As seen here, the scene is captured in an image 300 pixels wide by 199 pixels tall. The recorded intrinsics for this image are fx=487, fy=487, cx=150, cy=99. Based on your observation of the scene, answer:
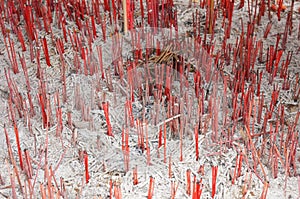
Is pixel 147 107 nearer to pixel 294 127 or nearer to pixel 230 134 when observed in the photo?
pixel 230 134

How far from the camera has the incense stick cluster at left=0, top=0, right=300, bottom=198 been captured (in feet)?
6.53

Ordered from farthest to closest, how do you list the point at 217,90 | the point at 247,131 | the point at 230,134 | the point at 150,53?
the point at 150,53 < the point at 217,90 < the point at 230,134 < the point at 247,131

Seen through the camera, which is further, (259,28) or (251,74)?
(259,28)

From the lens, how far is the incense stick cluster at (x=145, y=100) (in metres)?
1.99

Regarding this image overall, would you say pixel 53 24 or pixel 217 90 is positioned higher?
pixel 53 24

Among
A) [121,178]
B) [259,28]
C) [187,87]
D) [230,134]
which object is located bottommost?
[121,178]

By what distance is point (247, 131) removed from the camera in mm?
1983

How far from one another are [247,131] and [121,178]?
55 centimetres

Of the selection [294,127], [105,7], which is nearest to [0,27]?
[105,7]

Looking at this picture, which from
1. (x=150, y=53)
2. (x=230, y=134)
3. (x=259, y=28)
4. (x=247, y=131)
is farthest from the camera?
(x=259, y=28)

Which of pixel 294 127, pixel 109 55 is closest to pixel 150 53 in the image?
pixel 109 55

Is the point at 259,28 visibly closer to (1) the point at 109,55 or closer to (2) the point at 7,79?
(1) the point at 109,55

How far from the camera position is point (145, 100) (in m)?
2.31

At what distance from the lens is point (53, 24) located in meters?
2.82
